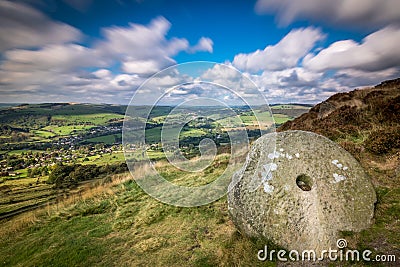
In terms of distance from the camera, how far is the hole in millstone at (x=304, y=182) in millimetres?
4953

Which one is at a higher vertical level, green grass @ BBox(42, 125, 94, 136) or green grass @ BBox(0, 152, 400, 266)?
green grass @ BBox(0, 152, 400, 266)

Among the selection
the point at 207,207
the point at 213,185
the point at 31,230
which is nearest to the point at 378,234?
the point at 207,207

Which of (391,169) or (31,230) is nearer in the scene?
(391,169)

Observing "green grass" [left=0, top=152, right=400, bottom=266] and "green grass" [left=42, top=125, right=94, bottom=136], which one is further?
"green grass" [left=42, top=125, right=94, bottom=136]

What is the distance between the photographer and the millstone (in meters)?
4.45

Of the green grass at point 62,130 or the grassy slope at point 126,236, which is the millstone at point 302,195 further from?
the green grass at point 62,130

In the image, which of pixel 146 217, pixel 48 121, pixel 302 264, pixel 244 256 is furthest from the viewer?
pixel 48 121

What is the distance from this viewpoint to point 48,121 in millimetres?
77000

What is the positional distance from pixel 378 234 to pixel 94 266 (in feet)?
22.1

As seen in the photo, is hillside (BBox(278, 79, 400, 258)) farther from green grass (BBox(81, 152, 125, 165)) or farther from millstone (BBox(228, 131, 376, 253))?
green grass (BBox(81, 152, 125, 165))

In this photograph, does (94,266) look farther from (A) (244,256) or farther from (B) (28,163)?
(B) (28,163)

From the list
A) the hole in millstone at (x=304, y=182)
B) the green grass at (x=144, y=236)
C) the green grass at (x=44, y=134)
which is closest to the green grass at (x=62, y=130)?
the green grass at (x=44, y=134)

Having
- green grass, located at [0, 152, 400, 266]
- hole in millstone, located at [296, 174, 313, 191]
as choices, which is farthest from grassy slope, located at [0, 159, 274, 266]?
hole in millstone, located at [296, 174, 313, 191]

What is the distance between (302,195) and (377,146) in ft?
19.0
